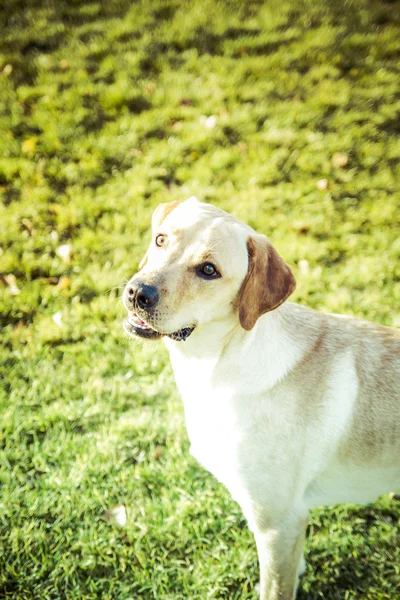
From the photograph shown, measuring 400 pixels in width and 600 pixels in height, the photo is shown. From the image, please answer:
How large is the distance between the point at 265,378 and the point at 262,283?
45cm

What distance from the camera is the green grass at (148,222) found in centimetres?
287

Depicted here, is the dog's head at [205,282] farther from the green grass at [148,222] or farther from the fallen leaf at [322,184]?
the fallen leaf at [322,184]

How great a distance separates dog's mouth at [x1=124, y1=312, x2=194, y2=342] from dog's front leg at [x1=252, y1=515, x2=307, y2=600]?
1.03 meters

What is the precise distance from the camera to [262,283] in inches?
87.8

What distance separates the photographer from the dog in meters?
2.24

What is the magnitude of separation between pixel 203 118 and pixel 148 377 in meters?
3.57

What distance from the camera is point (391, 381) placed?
2293 millimetres

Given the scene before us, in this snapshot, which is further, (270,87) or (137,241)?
(270,87)

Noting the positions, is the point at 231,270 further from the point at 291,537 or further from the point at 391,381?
the point at 291,537

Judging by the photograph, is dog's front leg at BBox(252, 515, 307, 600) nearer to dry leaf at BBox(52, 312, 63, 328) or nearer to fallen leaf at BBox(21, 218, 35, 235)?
dry leaf at BBox(52, 312, 63, 328)

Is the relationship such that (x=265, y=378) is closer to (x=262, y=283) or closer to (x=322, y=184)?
(x=262, y=283)

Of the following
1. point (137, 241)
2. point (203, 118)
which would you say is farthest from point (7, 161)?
point (203, 118)

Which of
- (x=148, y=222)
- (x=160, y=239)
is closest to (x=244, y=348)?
(x=160, y=239)

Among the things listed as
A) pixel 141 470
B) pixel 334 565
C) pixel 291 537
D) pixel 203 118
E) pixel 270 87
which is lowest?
pixel 334 565
